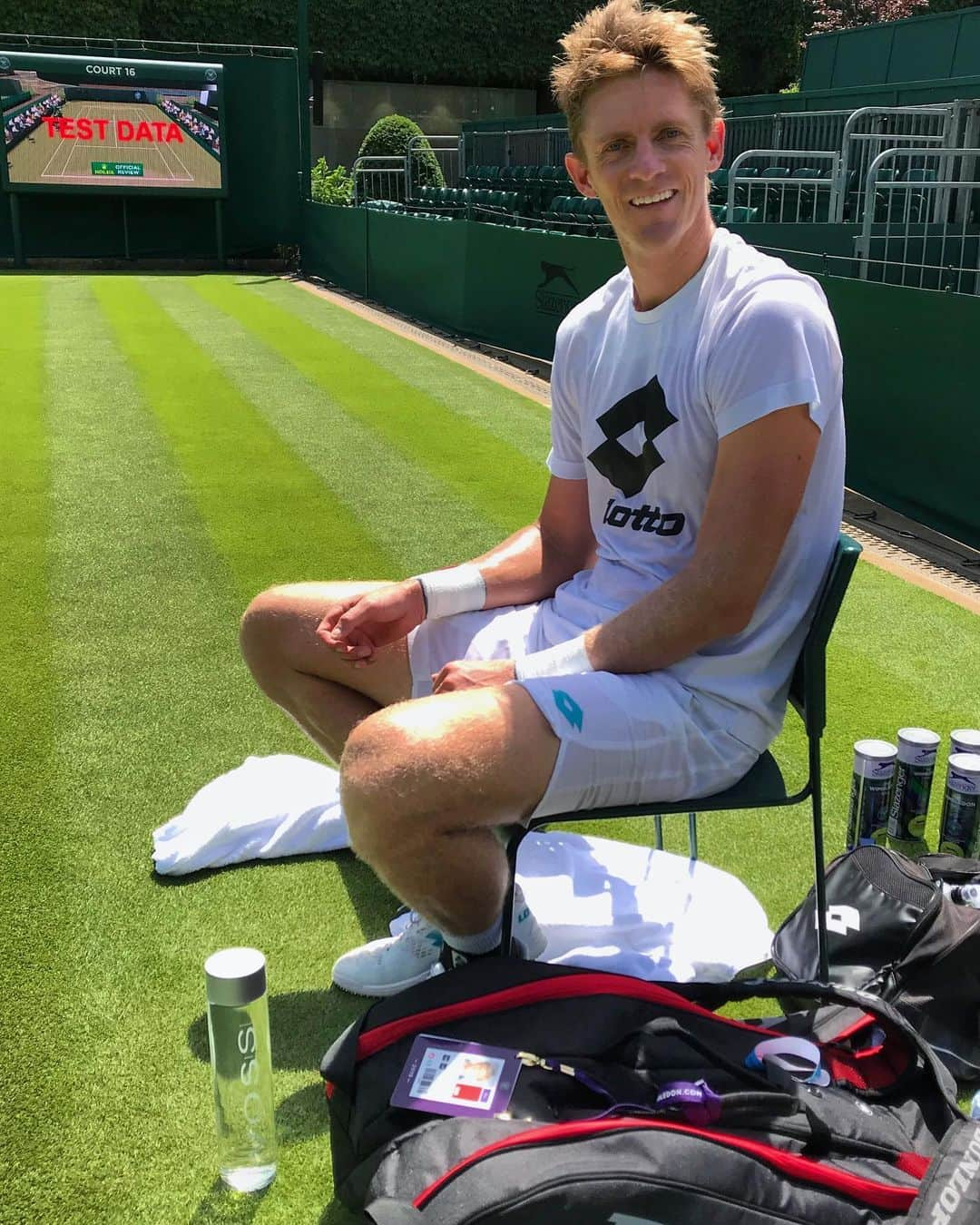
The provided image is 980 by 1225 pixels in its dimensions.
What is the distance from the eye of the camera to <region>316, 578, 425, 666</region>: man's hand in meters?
2.53

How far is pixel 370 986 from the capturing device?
2.45 m

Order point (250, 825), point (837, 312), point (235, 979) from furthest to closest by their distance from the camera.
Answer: point (837, 312) < point (250, 825) < point (235, 979)

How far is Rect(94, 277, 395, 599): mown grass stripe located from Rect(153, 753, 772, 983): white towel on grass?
1882 mm

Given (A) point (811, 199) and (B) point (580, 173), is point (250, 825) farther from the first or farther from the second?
(A) point (811, 199)

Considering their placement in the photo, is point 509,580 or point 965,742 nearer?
point 509,580

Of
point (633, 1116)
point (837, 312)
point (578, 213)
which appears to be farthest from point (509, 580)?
point (578, 213)

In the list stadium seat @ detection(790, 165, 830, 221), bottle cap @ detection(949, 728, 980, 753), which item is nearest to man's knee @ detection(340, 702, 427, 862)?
bottle cap @ detection(949, 728, 980, 753)

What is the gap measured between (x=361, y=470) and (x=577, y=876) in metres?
4.45

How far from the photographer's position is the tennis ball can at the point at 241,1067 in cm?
187

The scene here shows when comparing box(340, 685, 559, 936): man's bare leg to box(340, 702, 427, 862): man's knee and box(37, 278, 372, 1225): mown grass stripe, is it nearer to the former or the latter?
box(340, 702, 427, 862): man's knee

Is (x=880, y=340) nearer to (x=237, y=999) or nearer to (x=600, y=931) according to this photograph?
(x=600, y=931)

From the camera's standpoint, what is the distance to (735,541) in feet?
6.89

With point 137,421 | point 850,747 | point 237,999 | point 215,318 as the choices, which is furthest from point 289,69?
point 237,999

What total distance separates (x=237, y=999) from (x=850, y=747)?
7.57 feet
